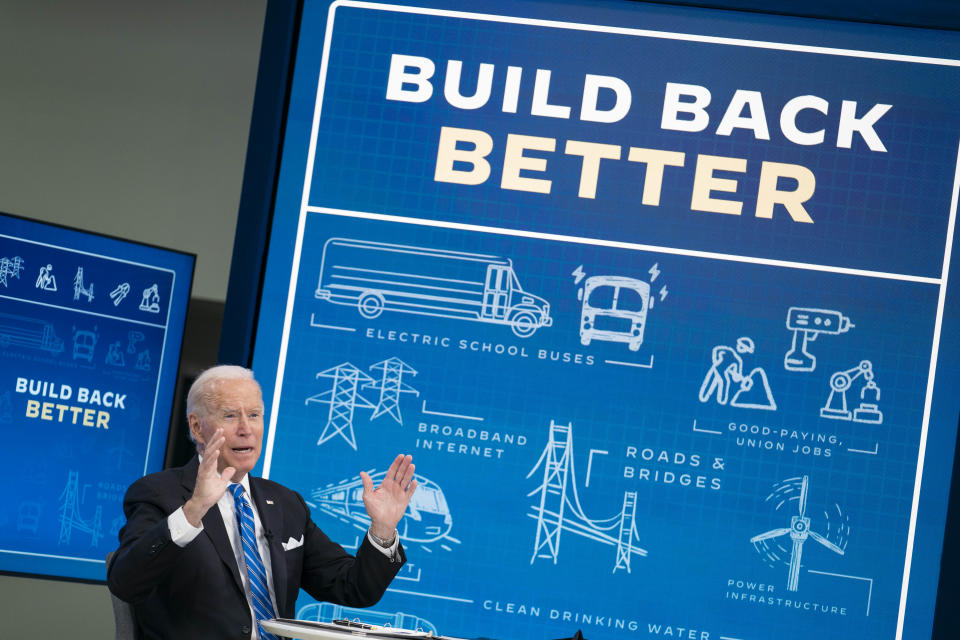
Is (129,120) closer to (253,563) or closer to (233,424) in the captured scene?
(233,424)

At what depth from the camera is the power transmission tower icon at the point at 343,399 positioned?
426 cm

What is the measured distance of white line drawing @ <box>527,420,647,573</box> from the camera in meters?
4.13

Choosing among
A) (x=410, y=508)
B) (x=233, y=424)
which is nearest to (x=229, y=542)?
(x=233, y=424)

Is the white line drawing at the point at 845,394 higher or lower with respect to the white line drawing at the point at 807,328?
lower

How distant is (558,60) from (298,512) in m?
2.00

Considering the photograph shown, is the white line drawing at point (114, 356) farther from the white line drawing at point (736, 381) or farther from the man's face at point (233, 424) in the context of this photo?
the white line drawing at point (736, 381)

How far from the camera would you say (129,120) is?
6.74 metres

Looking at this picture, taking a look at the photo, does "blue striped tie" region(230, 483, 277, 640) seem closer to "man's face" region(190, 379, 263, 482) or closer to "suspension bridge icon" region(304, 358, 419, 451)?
"man's face" region(190, 379, 263, 482)

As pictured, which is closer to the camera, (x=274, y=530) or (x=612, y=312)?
(x=274, y=530)

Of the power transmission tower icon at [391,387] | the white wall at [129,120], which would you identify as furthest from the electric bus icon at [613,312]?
the white wall at [129,120]

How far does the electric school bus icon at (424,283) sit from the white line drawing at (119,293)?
1229 millimetres

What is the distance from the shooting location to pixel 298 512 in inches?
136

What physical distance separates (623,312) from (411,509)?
1078mm

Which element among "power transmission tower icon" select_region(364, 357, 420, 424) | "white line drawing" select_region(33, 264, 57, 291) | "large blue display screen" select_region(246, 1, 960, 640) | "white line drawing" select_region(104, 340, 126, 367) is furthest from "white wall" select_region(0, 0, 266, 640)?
"power transmission tower icon" select_region(364, 357, 420, 424)
